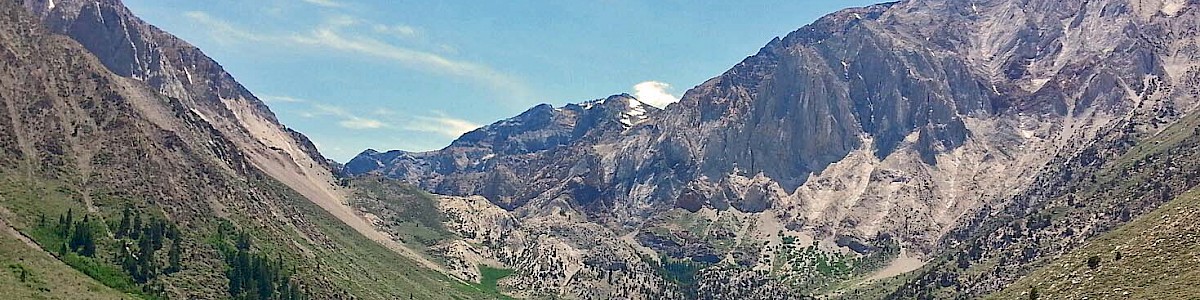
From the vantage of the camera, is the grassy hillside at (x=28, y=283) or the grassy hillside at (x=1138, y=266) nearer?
the grassy hillside at (x=1138, y=266)

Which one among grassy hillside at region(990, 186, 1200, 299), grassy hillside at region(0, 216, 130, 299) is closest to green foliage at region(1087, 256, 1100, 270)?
grassy hillside at region(990, 186, 1200, 299)

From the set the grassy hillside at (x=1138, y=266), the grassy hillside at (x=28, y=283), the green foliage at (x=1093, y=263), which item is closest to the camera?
the grassy hillside at (x=1138, y=266)

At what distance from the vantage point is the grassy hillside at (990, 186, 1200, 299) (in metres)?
135

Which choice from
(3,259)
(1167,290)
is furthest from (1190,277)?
(3,259)

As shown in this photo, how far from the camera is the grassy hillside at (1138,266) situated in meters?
135

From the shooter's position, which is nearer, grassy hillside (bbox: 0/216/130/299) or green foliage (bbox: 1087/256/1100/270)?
green foliage (bbox: 1087/256/1100/270)

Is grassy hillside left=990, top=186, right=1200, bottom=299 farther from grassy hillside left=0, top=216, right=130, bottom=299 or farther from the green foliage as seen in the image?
grassy hillside left=0, top=216, right=130, bottom=299

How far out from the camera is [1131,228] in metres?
192

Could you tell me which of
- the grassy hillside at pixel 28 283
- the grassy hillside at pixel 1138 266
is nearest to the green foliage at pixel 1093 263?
the grassy hillside at pixel 1138 266

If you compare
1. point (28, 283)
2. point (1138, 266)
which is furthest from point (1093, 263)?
point (28, 283)

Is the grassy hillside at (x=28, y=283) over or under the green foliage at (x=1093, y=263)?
under

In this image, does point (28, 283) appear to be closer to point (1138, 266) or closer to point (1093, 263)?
point (1093, 263)

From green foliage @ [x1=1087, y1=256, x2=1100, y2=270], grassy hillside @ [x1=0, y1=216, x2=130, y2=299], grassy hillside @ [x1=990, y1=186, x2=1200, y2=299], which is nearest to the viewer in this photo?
grassy hillside @ [x1=990, y1=186, x2=1200, y2=299]

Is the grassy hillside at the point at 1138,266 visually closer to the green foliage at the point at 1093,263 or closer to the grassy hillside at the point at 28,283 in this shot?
the green foliage at the point at 1093,263
